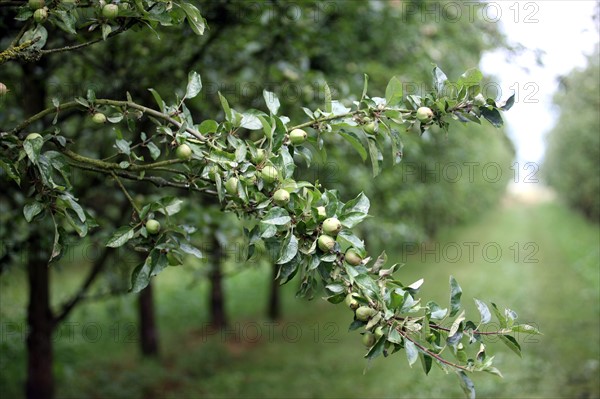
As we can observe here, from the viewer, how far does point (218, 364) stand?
8086 mm

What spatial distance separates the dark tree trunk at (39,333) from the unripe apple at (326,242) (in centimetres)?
345

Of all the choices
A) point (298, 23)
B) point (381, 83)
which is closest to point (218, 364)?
point (381, 83)

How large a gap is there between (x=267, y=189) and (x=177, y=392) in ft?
18.8

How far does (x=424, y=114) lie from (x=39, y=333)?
13.2 feet

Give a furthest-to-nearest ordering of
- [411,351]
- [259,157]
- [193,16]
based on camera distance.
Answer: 1. [193,16]
2. [259,157]
3. [411,351]

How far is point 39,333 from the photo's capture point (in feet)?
15.2

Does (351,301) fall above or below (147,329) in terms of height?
above

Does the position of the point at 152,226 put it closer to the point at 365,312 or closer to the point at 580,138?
the point at 365,312

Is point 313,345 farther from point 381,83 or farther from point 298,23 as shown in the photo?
point 298,23

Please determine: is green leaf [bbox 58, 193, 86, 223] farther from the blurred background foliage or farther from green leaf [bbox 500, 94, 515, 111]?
the blurred background foliage

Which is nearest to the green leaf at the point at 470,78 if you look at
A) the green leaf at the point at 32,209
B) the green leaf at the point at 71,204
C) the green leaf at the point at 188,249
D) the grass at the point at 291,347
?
the green leaf at the point at 188,249

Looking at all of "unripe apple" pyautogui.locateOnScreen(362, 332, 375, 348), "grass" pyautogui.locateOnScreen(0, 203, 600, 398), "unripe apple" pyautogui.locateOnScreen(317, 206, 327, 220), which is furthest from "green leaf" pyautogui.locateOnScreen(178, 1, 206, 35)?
"grass" pyautogui.locateOnScreen(0, 203, 600, 398)

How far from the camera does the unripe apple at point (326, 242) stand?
1665mm

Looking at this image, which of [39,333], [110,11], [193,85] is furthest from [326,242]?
[39,333]
